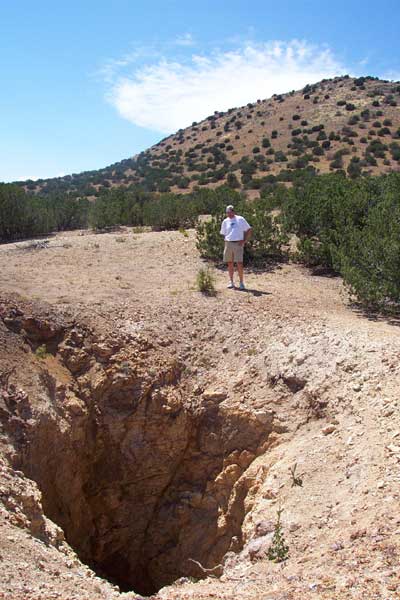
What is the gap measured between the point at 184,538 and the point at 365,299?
4541 mm

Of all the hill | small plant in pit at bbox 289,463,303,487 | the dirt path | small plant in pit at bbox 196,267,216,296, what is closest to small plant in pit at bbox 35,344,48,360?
the dirt path

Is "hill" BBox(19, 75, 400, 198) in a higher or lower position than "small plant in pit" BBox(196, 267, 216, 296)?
higher

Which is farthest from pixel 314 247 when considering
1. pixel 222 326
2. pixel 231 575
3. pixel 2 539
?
pixel 2 539

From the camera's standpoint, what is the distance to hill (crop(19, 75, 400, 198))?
3209 cm

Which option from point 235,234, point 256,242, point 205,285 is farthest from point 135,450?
point 256,242

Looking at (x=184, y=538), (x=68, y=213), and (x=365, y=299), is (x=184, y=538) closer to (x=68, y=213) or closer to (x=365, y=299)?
(x=365, y=299)

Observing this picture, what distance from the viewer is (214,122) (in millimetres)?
48750

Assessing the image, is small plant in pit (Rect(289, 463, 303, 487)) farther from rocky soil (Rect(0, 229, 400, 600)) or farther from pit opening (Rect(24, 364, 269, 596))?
pit opening (Rect(24, 364, 269, 596))

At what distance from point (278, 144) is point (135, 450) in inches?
1318

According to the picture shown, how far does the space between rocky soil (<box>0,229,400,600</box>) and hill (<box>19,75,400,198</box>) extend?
20.3 meters

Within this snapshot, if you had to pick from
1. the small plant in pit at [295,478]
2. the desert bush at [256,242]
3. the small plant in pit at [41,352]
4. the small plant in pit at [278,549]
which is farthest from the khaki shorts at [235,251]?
the small plant in pit at [278,549]

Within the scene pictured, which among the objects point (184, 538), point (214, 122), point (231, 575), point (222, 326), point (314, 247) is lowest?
point (184, 538)

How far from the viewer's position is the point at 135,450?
7375 mm

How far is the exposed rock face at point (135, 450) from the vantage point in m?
6.86
